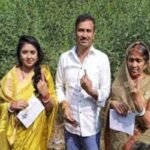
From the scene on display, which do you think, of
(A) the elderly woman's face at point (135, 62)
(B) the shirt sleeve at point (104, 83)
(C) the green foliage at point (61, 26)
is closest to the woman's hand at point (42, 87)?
(B) the shirt sleeve at point (104, 83)

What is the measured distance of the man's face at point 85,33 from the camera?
441 centimetres

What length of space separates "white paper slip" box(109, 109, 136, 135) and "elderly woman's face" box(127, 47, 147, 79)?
298 mm

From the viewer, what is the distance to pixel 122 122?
4289mm

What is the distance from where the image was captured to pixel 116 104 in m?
4.28

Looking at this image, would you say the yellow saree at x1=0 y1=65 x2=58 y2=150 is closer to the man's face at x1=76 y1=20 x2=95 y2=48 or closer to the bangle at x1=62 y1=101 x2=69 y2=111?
the bangle at x1=62 y1=101 x2=69 y2=111

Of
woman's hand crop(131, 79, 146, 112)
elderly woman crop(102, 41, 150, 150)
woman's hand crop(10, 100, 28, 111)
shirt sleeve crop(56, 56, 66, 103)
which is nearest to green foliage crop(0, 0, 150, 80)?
shirt sleeve crop(56, 56, 66, 103)

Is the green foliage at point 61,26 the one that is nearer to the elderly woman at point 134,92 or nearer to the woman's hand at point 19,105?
the woman's hand at point 19,105

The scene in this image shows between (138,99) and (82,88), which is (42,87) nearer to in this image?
(82,88)

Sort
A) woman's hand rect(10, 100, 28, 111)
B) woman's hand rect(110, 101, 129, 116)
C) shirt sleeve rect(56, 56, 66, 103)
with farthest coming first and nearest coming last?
shirt sleeve rect(56, 56, 66, 103) < woman's hand rect(10, 100, 28, 111) < woman's hand rect(110, 101, 129, 116)

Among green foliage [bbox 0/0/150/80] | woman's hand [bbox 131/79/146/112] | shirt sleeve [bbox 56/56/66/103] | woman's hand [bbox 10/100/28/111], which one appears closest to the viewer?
woman's hand [bbox 131/79/146/112]

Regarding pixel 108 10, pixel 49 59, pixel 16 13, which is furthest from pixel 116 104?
pixel 108 10

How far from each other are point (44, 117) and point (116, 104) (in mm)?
602

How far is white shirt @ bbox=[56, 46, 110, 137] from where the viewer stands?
4461 millimetres

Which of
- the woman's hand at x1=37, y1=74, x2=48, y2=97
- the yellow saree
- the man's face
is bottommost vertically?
the yellow saree
